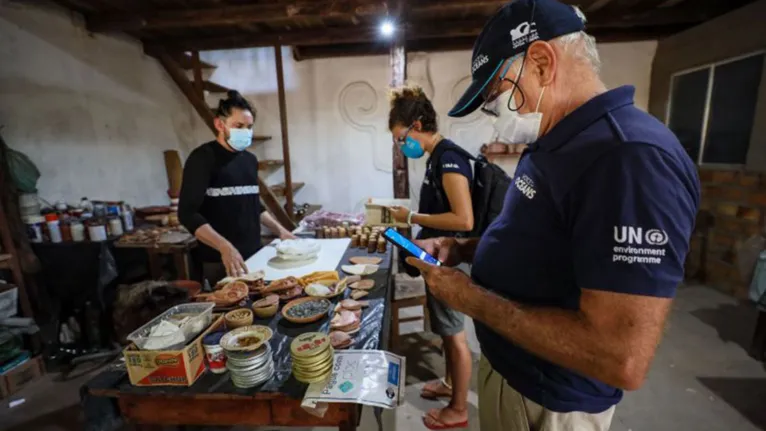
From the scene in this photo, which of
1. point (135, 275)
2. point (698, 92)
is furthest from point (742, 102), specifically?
point (135, 275)

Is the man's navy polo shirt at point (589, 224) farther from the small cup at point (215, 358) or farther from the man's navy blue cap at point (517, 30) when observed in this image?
the small cup at point (215, 358)

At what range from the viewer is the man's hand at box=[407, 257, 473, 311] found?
796mm

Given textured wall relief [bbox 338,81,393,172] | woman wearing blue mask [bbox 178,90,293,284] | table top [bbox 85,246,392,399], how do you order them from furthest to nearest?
textured wall relief [bbox 338,81,393,172] < woman wearing blue mask [bbox 178,90,293,284] < table top [bbox 85,246,392,399]

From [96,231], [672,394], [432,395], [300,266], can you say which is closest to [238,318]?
[300,266]

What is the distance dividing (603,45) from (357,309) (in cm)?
471

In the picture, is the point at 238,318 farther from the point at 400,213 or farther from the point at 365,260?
the point at 400,213

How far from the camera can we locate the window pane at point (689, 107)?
3.55m

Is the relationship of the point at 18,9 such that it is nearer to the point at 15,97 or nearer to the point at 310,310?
the point at 15,97

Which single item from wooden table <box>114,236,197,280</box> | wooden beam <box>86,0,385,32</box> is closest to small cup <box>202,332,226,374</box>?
wooden table <box>114,236,197,280</box>

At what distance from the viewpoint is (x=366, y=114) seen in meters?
4.59

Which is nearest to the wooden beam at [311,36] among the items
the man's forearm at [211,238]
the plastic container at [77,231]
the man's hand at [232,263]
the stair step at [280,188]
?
the stair step at [280,188]

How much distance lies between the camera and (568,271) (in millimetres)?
678

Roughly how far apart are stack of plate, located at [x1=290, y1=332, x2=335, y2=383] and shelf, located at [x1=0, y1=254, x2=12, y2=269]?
100 inches

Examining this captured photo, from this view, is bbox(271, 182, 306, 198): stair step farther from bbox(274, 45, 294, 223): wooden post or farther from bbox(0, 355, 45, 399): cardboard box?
bbox(0, 355, 45, 399): cardboard box
